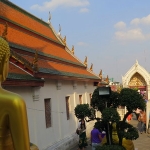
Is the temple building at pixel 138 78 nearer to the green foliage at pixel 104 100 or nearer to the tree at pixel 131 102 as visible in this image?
the green foliage at pixel 104 100

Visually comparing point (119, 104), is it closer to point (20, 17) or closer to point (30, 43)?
point (30, 43)

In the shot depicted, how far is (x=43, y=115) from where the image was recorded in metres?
8.64

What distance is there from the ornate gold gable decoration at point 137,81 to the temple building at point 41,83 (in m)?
7.29

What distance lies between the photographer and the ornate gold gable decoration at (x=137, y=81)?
20672 millimetres

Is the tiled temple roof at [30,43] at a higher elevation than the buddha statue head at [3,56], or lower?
higher

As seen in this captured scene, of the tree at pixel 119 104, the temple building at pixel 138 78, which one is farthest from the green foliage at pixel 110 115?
the temple building at pixel 138 78

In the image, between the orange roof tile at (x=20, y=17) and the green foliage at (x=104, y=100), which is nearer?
the green foliage at (x=104, y=100)

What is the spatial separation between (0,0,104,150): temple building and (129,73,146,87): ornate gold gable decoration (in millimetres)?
7292

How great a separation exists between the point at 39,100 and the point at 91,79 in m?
5.98

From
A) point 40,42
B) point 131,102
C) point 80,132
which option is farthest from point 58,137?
point 131,102

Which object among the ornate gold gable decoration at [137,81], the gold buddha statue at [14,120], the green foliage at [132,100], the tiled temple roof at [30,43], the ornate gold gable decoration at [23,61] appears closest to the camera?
the gold buddha statue at [14,120]

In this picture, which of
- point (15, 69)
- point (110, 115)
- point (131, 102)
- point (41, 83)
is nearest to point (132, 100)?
point (131, 102)

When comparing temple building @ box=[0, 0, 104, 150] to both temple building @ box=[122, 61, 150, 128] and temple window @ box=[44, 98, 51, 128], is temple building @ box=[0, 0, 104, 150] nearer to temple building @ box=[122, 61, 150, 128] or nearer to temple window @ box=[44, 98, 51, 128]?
temple window @ box=[44, 98, 51, 128]

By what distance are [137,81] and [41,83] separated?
14.5 m
